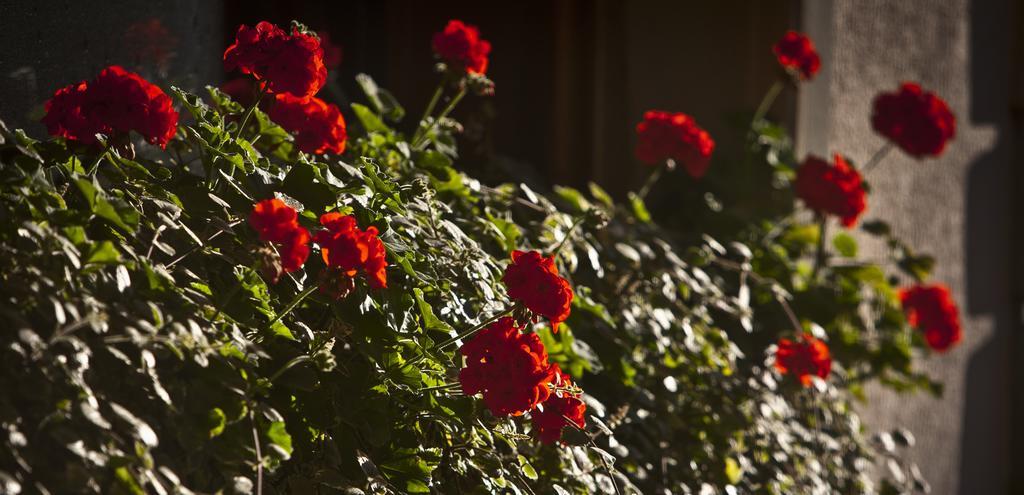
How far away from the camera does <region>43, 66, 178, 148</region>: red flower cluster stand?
1360 mm

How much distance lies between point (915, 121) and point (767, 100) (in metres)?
0.36

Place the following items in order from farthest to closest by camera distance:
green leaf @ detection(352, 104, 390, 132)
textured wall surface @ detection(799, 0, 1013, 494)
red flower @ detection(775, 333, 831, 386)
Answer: textured wall surface @ detection(799, 0, 1013, 494)
red flower @ detection(775, 333, 831, 386)
green leaf @ detection(352, 104, 390, 132)

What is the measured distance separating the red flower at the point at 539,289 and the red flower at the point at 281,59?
1.21 feet

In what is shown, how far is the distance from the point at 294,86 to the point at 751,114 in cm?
161

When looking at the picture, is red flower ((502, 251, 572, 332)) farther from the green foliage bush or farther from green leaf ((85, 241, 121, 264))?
green leaf ((85, 241, 121, 264))

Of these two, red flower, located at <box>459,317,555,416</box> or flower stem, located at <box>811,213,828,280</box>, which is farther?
flower stem, located at <box>811,213,828,280</box>

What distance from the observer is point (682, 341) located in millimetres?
2066

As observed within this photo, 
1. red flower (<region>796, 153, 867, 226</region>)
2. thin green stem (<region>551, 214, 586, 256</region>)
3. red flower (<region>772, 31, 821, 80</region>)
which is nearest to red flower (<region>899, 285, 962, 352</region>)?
red flower (<region>796, 153, 867, 226</region>)

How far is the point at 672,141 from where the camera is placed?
2.25 metres

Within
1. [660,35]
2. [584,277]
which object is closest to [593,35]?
[660,35]

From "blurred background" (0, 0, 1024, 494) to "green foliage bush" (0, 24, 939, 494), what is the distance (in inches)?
11.3

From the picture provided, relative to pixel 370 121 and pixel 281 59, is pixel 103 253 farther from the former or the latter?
pixel 370 121

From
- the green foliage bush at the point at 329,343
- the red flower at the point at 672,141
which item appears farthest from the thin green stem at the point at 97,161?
the red flower at the point at 672,141

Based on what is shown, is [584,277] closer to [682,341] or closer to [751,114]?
[682,341]
